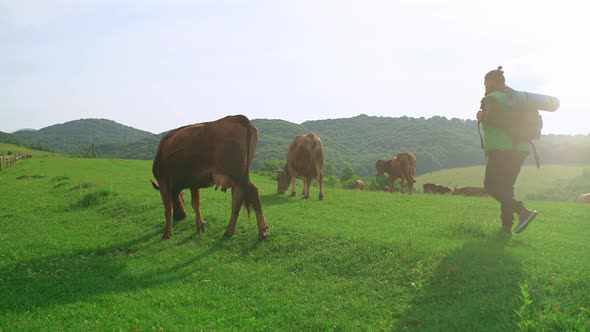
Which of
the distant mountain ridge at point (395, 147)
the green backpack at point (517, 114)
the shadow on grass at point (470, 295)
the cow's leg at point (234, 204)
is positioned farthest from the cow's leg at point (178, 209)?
the distant mountain ridge at point (395, 147)

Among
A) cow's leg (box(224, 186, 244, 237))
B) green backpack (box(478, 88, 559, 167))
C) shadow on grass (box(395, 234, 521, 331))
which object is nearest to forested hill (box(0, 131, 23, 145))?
cow's leg (box(224, 186, 244, 237))

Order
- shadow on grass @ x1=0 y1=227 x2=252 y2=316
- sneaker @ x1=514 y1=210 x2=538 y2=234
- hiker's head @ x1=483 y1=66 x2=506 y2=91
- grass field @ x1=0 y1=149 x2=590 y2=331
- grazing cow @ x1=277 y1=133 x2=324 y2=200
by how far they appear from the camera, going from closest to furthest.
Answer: grass field @ x1=0 y1=149 x2=590 y2=331, shadow on grass @ x1=0 y1=227 x2=252 y2=316, sneaker @ x1=514 y1=210 x2=538 y2=234, hiker's head @ x1=483 y1=66 x2=506 y2=91, grazing cow @ x1=277 y1=133 x2=324 y2=200

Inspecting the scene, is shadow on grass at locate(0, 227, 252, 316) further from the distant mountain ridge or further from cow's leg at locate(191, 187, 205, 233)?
the distant mountain ridge

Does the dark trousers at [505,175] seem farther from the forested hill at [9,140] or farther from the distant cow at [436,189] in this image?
the forested hill at [9,140]

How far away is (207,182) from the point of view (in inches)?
419

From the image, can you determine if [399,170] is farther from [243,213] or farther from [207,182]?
[207,182]

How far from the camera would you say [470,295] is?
244 inches

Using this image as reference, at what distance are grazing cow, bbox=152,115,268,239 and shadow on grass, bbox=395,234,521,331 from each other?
4.35 meters

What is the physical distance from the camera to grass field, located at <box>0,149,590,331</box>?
591cm

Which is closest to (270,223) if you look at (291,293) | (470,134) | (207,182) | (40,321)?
(207,182)

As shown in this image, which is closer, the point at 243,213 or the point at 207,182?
the point at 207,182

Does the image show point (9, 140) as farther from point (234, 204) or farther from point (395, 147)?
point (234, 204)

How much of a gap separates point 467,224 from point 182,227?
23.9 feet

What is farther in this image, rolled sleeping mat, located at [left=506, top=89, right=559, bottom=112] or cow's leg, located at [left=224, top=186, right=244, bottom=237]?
cow's leg, located at [left=224, top=186, right=244, bottom=237]
